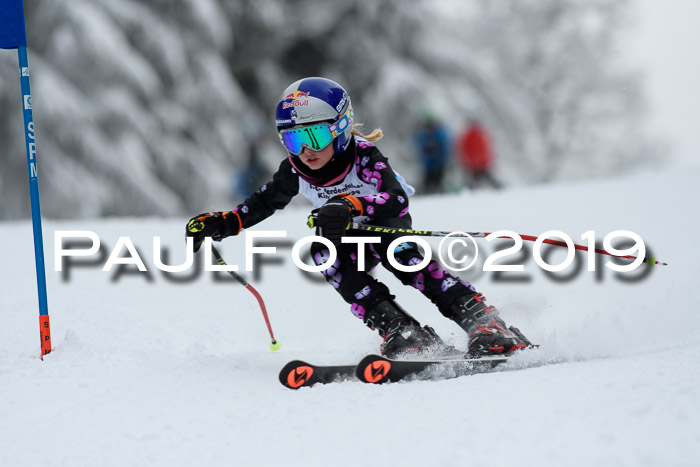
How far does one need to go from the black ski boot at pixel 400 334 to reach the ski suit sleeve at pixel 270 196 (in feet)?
2.51

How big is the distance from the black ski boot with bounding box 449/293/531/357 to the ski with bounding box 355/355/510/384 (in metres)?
0.07

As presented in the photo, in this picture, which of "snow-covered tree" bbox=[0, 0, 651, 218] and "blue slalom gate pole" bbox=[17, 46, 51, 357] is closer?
"blue slalom gate pole" bbox=[17, 46, 51, 357]

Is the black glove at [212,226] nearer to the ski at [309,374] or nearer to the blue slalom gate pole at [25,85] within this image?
the blue slalom gate pole at [25,85]

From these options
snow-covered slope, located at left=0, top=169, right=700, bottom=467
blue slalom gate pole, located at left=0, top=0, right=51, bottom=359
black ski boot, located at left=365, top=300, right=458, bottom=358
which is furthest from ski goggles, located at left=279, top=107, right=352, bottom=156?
blue slalom gate pole, located at left=0, top=0, right=51, bottom=359

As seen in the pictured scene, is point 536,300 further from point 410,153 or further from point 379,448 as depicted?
point 410,153

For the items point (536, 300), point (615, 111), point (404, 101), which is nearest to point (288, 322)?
point (536, 300)

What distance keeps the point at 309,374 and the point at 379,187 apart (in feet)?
3.15

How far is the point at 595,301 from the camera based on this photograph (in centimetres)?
442

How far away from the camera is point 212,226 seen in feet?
10.9

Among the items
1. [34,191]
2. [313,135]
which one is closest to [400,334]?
[313,135]

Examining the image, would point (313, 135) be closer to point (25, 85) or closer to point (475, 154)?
point (25, 85)

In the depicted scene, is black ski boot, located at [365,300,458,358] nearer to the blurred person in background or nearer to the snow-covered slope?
the snow-covered slope

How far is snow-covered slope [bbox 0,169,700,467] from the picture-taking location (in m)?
1.94

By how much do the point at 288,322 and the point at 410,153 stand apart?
1032 cm
